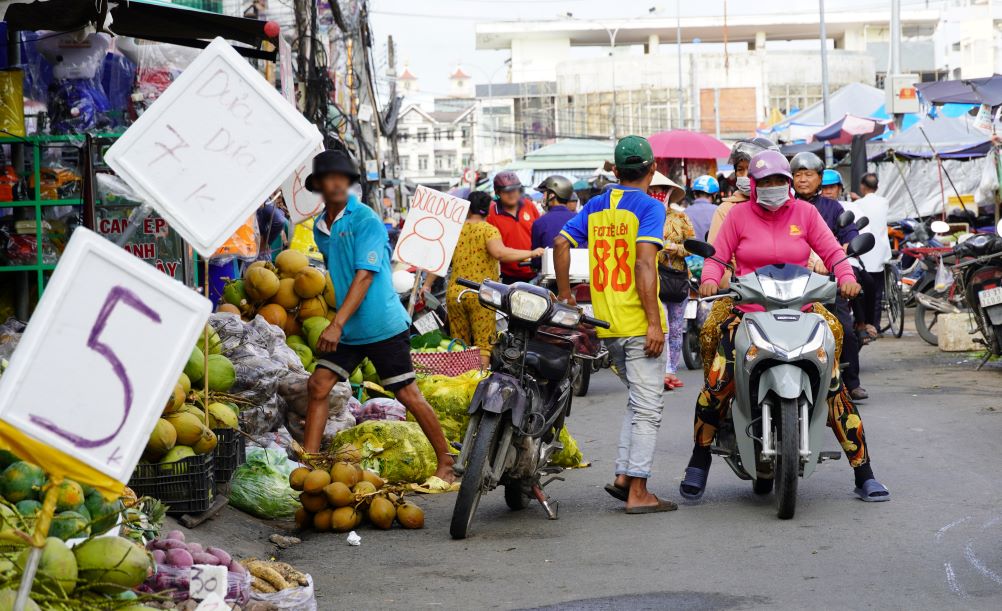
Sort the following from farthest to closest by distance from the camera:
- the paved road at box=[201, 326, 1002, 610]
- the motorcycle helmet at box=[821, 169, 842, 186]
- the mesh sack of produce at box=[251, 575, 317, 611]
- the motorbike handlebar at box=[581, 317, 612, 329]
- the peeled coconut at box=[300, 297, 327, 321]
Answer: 1. the motorcycle helmet at box=[821, 169, 842, 186]
2. the peeled coconut at box=[300, 297, 327, 321]
3. the motorbike handlebar at box=[581, 317, 612, 329]
4. the paved road at box=[201, 326, 1002, 610]
5. the mesh sack of produce at box=[251, 575, 317, 611]

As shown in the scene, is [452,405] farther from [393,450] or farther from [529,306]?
[529,306]

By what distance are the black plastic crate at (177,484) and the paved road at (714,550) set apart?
0.40 m

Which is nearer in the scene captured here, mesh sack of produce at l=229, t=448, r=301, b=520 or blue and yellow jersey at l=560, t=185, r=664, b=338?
blue and yellow jersey at l=560, t=185, r=664, b=338

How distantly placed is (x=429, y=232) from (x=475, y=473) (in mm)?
4534

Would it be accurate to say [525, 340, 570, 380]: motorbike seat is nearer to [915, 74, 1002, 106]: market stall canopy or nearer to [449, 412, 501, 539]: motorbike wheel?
[449, 412, 501, 539]: motorbike wheel

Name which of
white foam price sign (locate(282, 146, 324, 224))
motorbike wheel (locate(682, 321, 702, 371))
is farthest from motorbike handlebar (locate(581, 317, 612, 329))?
motorbike wheel (locate(682, 321, 702, 371))

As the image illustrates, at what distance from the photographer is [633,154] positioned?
7.18 metres

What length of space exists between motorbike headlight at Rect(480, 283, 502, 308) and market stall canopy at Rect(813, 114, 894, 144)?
771 inches

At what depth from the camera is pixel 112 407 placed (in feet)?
10.7

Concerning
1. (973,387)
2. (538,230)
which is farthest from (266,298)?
(973,387)

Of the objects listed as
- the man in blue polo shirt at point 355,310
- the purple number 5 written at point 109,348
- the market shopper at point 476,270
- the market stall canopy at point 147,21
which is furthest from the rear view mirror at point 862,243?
the market shopper at point 476,270

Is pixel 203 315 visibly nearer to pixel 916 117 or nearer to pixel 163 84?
pixel 163 84

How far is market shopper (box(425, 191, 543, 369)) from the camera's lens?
11.9 metres

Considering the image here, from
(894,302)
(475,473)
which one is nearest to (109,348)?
(475,473)
